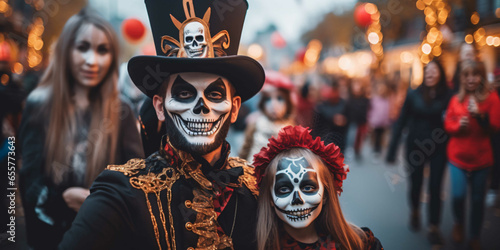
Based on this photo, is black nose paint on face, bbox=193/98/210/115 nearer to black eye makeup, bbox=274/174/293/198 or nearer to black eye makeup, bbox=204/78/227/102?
black eye makeup, bbox=204/78/227/102

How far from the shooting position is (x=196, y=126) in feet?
6.25

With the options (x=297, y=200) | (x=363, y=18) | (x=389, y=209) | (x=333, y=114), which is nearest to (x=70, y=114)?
(x=297, y=200)

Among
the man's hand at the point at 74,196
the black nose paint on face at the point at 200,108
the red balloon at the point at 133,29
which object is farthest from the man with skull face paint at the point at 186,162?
the red balloon at the point at 133,29

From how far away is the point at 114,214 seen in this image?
170cm

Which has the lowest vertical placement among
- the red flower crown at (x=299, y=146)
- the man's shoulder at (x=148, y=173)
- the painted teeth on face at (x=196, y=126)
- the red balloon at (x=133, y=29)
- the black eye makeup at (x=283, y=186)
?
the black eye makeup at (x=283, y=186)

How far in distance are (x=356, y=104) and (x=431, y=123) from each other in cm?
500

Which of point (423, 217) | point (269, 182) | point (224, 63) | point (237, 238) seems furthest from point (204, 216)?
point (423, 217)

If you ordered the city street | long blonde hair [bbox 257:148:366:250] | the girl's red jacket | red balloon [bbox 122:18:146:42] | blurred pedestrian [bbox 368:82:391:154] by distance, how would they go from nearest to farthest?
1. long blonde hair [bbox 257:148:366:250]
2. the girl's red jacket
3. the city street
4. red balloon [bbox 122:18:146:42]
5. blurred pedestrian [bbox 368:82:391:154]

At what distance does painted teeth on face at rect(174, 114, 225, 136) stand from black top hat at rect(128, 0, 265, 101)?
0.84ft

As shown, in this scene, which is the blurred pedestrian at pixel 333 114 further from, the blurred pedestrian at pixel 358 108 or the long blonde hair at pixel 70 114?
the long blonde hair at pixel 70 114

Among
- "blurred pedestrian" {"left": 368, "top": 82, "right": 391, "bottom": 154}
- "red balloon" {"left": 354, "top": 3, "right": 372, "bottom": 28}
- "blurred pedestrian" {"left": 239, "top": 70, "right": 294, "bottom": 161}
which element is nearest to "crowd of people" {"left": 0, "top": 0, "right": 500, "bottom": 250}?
"blurred pedestrian" {"left": 239, "top": 70, "right": 294, "bottom": 161}

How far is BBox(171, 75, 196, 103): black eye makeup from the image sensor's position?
1.93 meters

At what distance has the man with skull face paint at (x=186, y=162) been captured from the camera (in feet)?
5.75

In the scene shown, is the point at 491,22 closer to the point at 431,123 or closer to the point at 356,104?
the point at 356,104
